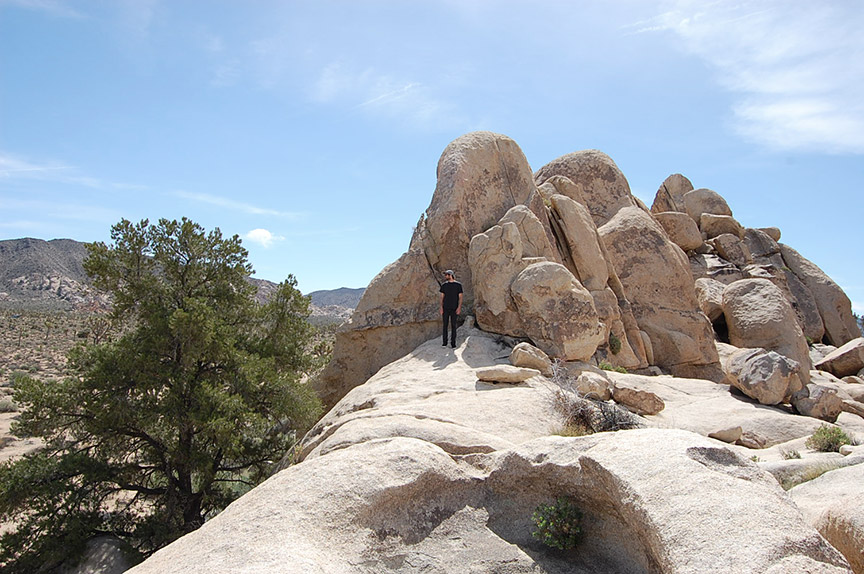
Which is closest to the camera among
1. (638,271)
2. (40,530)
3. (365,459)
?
(365,459)

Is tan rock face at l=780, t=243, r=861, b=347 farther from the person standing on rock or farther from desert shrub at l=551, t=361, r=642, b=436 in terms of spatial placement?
desert shrub at l=551, t=361, r=642, b=436

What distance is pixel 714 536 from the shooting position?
4.00 meters

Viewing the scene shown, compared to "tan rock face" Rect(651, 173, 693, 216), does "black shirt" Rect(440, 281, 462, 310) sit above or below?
below

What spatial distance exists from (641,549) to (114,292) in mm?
11744

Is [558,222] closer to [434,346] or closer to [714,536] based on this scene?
[434,346]

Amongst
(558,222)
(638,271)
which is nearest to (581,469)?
(558,222)

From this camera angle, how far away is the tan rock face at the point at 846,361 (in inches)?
795

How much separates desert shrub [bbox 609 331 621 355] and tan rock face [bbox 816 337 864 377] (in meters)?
9.54

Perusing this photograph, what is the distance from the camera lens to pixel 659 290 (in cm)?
1988

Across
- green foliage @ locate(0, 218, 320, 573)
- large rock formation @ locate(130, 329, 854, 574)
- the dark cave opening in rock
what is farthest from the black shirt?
the dark cave opening in rock

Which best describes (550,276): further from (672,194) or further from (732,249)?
(672,194)

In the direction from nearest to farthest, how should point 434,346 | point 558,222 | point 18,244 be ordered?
point 434,346
point 558,222
point 18,244

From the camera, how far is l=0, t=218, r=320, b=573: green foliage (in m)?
11.3

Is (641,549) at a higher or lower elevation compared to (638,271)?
lower
